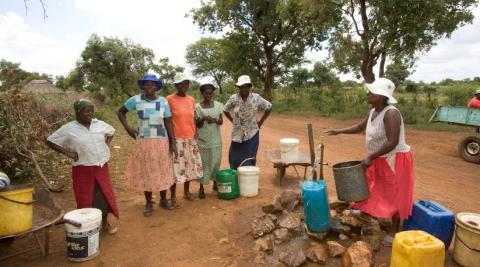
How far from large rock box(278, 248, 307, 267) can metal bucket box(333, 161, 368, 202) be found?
688 millimetres

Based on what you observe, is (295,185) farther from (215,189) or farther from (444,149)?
(444,149)

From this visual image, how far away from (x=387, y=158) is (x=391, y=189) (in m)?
0.31

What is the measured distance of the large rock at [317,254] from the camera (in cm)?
345

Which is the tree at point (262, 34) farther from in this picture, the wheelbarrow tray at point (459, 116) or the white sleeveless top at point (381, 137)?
the white sleeveless top at point (381, 137)

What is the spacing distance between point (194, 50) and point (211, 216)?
150 feet

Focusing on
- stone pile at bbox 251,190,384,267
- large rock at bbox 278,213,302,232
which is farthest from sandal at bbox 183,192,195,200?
large rock at bbox 278,213,302,232

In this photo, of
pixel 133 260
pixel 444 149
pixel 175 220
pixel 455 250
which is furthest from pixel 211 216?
pixel 444 149

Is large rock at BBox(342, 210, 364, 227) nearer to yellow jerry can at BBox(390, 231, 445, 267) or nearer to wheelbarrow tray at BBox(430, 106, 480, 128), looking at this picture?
yellow jerry can at BBox(390, 231, 445, 267)

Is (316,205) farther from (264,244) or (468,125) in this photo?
(468,125)

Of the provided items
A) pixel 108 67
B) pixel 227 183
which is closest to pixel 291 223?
pixel 227 183

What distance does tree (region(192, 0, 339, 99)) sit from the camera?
21.0 metres

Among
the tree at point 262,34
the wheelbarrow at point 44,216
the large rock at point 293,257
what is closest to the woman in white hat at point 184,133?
the wheelbarrow at point 44,216

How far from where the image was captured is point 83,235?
3.53 metres

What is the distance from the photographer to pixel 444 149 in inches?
359
